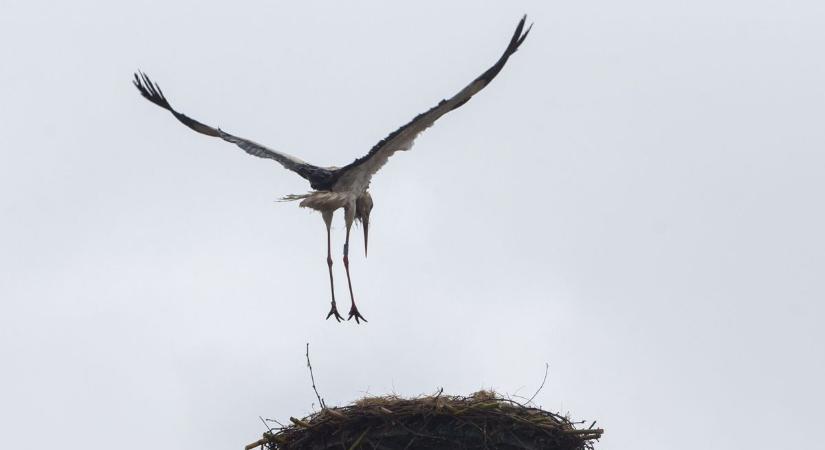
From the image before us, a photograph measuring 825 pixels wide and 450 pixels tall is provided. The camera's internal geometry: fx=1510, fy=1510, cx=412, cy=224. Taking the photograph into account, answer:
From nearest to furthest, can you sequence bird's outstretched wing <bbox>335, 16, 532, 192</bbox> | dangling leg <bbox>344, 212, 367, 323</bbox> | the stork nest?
the stork nest < bird's outstretched wing <bbox>335, 16, 532, 192</bbox> < dangling leg <bbox>344, 212, 367, 323</bbox>

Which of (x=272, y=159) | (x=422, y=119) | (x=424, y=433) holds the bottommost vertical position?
(x=424, y=433)

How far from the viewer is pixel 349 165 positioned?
14828 millimetres

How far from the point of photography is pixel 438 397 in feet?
38.2

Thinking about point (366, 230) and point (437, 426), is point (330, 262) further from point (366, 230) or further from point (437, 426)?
point (437, 426)

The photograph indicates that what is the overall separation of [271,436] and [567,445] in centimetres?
234

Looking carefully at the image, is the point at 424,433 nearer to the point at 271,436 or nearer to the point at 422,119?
the point at 271,436

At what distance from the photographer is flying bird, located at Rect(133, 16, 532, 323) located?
13.4m

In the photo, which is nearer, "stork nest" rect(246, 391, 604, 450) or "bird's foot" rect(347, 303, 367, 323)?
"stork nest" rect(246, 391, 604, 450)

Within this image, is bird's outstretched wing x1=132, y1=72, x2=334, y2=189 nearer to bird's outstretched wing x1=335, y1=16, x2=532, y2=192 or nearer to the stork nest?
bird's outstretched wing x1=335, y1=16, x2=532, y2=192

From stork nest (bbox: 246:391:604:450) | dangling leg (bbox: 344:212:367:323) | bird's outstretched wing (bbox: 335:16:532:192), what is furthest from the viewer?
dangling leg (bbox: 344:212:367:323)

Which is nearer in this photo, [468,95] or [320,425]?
[320,425]

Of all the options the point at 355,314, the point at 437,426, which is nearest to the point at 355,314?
the point at 355,314

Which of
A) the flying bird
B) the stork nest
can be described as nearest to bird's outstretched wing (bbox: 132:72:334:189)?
the flying bird

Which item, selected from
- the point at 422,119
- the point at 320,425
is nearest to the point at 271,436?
the point at 320,425
